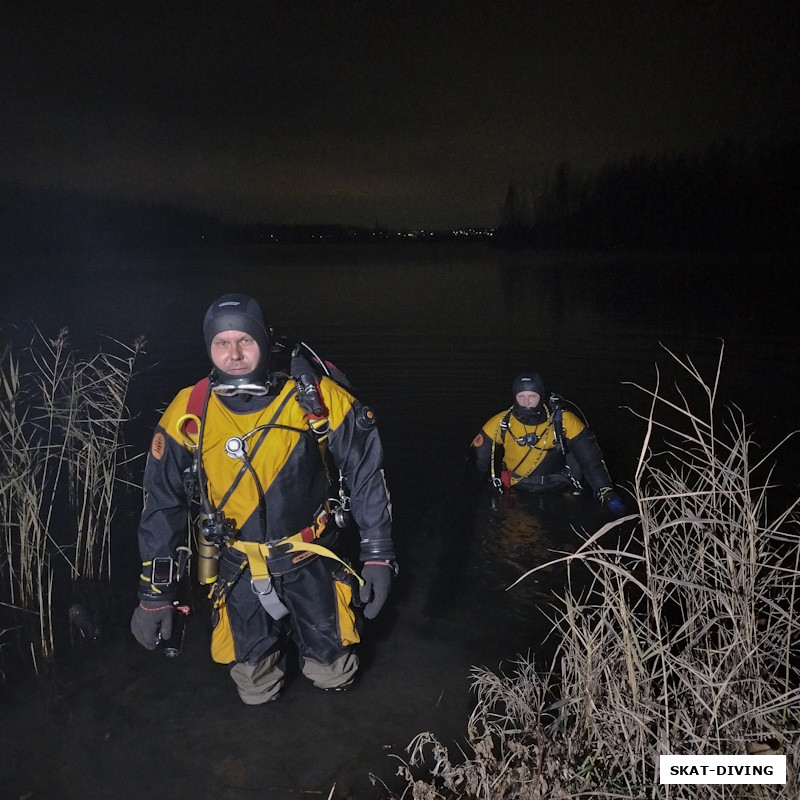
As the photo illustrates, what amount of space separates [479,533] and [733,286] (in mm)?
25330

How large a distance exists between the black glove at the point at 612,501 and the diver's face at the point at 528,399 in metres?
0.92

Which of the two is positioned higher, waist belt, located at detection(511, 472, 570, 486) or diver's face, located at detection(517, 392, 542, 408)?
diver's face, located at detection(517, 392, 542, 408)

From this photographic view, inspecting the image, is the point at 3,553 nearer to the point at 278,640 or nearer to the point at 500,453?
the point at 278,640

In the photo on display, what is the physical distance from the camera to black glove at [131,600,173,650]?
10.9 feet

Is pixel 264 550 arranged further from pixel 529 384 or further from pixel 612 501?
pixel 612 501

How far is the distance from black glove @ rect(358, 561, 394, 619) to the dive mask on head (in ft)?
3.27

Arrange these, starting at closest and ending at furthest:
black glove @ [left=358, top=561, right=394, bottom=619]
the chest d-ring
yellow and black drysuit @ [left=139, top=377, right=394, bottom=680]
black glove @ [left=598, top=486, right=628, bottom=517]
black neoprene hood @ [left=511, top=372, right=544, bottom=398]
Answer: the chest d-ring, yellow and black drysuit @ [left=139, top=377, right=394, bottom=680], black glove @ [left=358, top=561, right=394, bottom=619], black glove @ [left=598, top=486, right=628, bottom=517], black neoprene hood @ [left=511, top=372, right=544, bottom=398]

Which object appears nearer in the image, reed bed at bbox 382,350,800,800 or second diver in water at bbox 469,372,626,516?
reed bed at bbox 382,350,800,800

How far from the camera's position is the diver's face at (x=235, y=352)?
319 centimetres

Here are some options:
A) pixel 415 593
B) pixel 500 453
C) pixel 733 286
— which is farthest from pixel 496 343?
pixel 733 286

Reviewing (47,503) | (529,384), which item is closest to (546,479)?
(529,384)

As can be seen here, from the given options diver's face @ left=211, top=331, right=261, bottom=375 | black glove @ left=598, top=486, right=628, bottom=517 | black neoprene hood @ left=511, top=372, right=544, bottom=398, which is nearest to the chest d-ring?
diver's face @ left=211, top=331, right=261, bottom=375

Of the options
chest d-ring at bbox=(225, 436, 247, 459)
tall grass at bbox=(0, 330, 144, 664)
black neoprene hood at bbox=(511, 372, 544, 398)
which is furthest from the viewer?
black neoprene hood at bbox=(511, 372, 544, 398)

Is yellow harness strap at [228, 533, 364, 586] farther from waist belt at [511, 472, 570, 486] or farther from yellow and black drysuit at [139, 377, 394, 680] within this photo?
waist belt at [511, 472, 570, 486]
